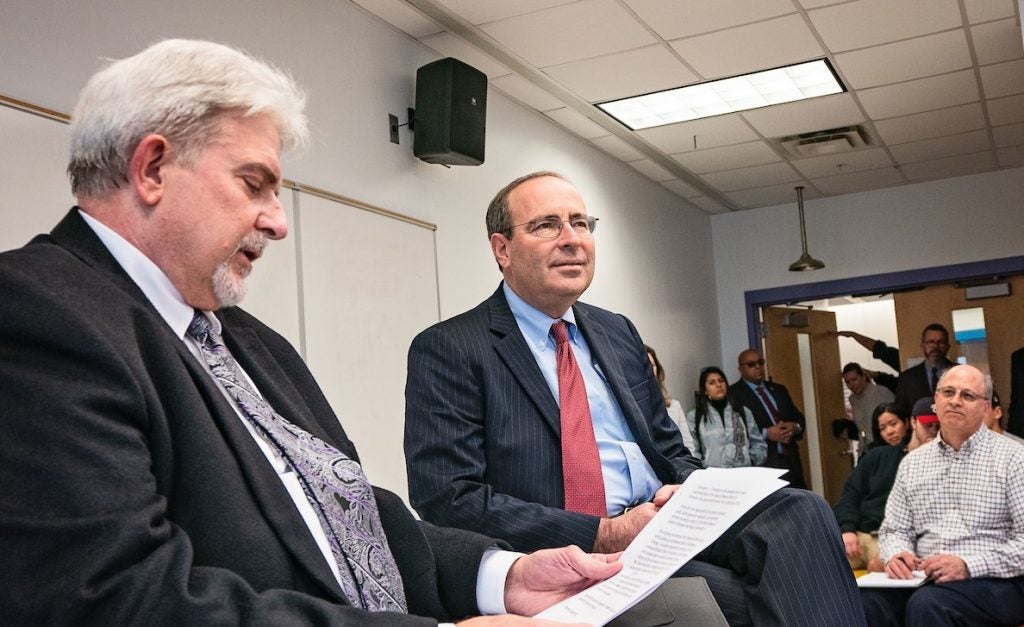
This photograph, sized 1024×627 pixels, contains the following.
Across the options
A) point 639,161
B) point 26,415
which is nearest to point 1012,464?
point 639,161

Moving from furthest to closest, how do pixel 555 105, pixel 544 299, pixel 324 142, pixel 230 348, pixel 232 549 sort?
1. pixel 555 105
2. pixel 324 142
3. pixel 544 299
4. pixel 230 348
5. pixel 232 549

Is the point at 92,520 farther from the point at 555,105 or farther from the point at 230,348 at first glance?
the point at 555,105

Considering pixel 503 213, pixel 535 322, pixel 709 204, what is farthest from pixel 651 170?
pixel 535 322

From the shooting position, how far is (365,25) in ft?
12.7

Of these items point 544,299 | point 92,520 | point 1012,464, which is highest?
point 544,299

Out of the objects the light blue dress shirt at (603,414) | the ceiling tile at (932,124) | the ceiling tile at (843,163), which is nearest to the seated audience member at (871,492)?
the ceiling tile at (932,124)

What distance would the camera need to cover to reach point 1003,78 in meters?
5.28

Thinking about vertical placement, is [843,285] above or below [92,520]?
above

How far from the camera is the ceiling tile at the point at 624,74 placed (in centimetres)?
463

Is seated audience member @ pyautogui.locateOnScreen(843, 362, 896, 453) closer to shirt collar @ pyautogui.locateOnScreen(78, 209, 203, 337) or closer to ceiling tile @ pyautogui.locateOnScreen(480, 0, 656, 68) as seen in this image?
ceiling tile @ pyautogui.locateOnScreen(480, 0, 656, 68)

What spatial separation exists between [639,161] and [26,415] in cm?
588

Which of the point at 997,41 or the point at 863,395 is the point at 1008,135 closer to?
the point at 997,41

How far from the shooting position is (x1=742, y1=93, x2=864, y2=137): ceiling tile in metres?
5.50

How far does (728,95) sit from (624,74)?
0.76 meters
